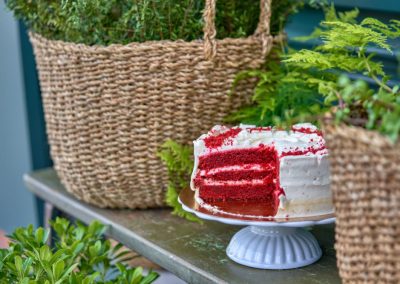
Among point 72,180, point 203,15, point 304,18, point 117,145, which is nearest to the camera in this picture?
point 203,15

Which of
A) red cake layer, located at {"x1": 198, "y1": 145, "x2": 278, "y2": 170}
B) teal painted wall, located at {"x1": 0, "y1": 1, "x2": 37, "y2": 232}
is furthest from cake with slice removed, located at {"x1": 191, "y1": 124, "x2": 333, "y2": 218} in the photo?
teal painted wall, located at {"x1": 0, "y1": 1, "x2": 37, "y2": 232}

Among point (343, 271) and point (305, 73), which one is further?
point (305, 73)

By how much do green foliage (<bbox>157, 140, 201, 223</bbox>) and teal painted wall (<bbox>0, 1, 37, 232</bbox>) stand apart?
113cm

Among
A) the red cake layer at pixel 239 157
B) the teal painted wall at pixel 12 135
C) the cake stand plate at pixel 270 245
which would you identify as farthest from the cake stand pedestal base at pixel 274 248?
the teal painted wall at pixel 12 135

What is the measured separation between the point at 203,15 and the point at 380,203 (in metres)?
0.62

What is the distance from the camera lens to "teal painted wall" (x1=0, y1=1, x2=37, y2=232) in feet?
8.10

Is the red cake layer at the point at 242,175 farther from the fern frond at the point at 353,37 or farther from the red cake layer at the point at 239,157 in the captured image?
the fern frond at the point at 353,37

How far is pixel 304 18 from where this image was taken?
199 centimetres

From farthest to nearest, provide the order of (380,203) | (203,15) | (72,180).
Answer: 1. (72,180)
2. (203,15)
3. (380,203)

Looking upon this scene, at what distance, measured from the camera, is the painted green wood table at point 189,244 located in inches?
47.5

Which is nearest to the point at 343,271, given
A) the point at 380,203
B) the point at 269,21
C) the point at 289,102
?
the point at 380,203

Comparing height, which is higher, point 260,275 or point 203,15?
point 203,15

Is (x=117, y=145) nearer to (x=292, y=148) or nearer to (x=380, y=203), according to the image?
(x=292, y=148)

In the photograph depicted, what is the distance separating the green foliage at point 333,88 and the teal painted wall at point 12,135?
4.05 feet
